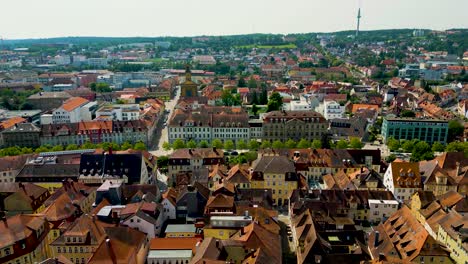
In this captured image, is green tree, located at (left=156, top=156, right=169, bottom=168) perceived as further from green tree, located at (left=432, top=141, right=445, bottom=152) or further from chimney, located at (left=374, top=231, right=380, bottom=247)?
green tree, located at (left=432, top=141, right=445, bottom=152)

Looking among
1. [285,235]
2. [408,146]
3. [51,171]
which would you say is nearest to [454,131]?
[408,146]

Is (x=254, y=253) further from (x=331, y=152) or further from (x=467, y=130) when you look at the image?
(x=467, y=130)

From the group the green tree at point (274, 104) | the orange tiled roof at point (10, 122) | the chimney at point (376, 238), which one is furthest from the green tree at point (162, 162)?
the green tree at point (274, 104)

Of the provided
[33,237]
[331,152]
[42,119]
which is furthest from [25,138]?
[331,152]

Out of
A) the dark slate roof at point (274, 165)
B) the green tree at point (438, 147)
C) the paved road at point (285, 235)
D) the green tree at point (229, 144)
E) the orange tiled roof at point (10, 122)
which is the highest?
the dark slate roof at point (274, 165)

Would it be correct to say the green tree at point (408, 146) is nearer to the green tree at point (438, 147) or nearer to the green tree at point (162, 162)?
the green tree at point (438, 147)

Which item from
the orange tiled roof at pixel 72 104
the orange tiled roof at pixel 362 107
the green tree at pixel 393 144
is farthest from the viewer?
the orange tiled roof at pixel 362 107
